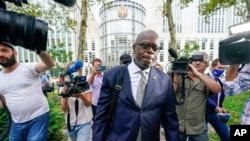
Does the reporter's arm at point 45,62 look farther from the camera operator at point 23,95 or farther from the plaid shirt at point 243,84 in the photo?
the plaid shirt at point 243,84

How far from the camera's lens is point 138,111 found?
1.59m

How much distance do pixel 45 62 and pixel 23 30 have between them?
0.97m

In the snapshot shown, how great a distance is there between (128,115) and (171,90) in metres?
0.52

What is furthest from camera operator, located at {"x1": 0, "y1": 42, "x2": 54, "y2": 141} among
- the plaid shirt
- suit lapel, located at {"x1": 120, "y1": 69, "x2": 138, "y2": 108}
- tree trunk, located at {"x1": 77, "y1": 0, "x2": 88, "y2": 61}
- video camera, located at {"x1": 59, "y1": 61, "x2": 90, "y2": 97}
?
tree trunk, located at {"x1": 77, "y1": 0, "x2": 88, "y2": 61}

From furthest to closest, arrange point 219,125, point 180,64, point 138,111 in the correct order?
point 219,125
point 180,64
point 138,111

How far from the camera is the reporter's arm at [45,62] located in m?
1.82

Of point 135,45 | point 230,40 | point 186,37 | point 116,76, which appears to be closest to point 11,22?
point 116,76

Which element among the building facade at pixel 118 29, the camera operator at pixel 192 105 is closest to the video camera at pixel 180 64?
the camera operator at pixel 192 105

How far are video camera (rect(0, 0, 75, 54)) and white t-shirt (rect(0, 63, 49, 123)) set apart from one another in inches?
47.0

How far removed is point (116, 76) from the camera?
5.66 ft

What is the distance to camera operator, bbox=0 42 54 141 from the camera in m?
2.10

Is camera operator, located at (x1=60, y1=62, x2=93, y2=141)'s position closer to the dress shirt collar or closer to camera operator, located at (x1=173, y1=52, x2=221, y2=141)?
the dress shirt collar

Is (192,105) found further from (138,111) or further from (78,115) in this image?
(78,115)

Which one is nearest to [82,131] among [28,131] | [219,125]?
[28,131]
